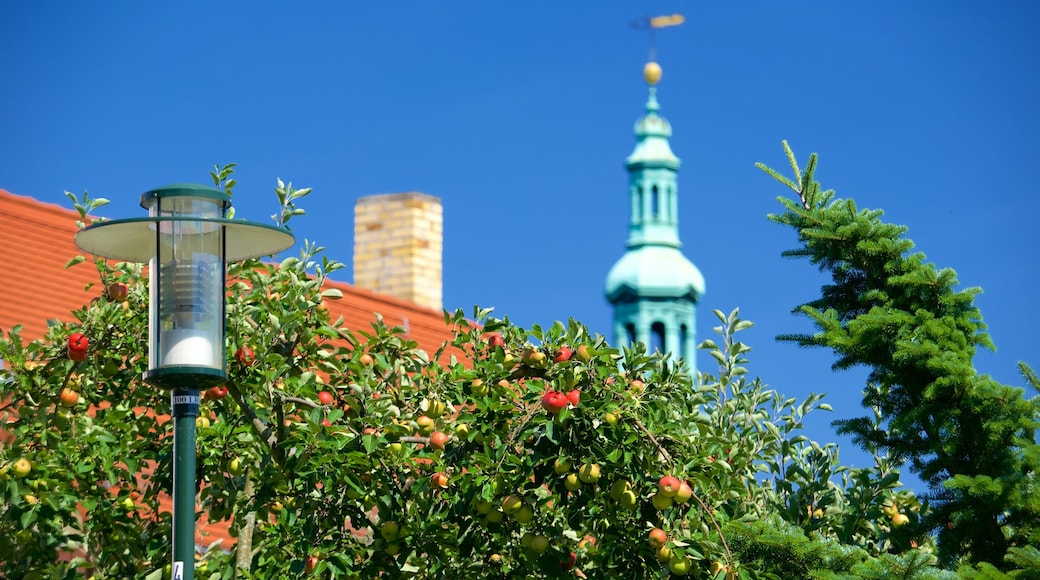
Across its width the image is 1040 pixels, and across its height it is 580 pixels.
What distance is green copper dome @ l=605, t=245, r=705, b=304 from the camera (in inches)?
1908

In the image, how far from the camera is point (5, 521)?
9.20 metres

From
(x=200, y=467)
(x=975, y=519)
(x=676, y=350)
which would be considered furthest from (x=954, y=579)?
(x=676, y=350)

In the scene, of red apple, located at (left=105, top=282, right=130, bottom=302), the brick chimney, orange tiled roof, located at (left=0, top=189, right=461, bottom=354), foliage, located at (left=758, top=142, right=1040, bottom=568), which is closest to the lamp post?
red apple, located at (left=105, top=282, right=130, bottom=302)

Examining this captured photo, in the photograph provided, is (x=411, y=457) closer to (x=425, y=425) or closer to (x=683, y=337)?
(x=425, y=425)

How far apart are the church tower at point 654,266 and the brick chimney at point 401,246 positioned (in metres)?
27.7

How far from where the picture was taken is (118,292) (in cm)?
929

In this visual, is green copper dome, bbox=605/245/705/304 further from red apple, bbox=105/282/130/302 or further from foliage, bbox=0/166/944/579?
red apple, bbox=105/282/130/302

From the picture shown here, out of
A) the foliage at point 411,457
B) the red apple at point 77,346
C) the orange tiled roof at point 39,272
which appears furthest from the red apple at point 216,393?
the orange tiled roof at point 39,272

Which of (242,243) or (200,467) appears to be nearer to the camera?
(242,243)

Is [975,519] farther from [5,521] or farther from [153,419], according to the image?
[5,521]

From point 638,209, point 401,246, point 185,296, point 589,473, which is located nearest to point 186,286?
point 185,296

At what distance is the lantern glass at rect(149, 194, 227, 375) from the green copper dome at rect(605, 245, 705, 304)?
41515 mm

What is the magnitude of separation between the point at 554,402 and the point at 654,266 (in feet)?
135

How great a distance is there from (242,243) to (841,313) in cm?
312
